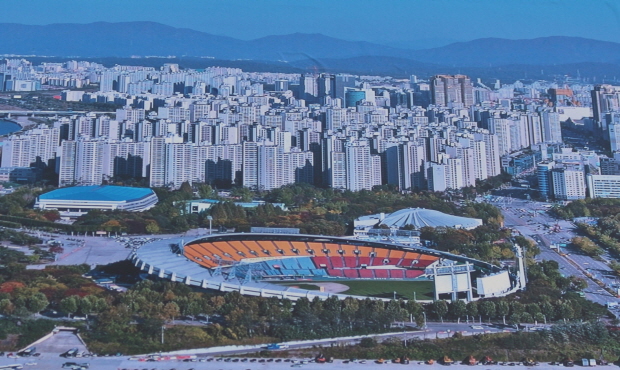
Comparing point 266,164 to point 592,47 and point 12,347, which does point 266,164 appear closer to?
point 12,347

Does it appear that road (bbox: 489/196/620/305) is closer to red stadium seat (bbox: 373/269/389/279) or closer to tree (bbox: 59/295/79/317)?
red stadium seat (bbox: 373/269/389/279)

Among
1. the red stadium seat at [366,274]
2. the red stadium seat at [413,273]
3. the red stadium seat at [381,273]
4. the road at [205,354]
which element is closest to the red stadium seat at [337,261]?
the red stadium seat at [366,274]

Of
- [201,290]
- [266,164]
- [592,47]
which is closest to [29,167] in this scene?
[266,164]

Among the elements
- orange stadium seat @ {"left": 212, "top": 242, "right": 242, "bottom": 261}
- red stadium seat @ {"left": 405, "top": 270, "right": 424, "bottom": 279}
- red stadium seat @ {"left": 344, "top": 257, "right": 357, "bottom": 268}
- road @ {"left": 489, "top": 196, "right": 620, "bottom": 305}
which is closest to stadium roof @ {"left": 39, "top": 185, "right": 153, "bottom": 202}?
orange stadium seat @ {"left": 212, "top": 242, "right": 242, "bottom": 261}

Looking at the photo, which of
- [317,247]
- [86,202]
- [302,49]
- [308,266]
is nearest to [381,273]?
[308,266]

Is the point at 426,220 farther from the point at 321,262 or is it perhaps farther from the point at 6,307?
the point at 6,307

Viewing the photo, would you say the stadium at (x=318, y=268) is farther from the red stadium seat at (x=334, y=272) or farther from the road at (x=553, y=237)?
the road at (x=553, y=237)
